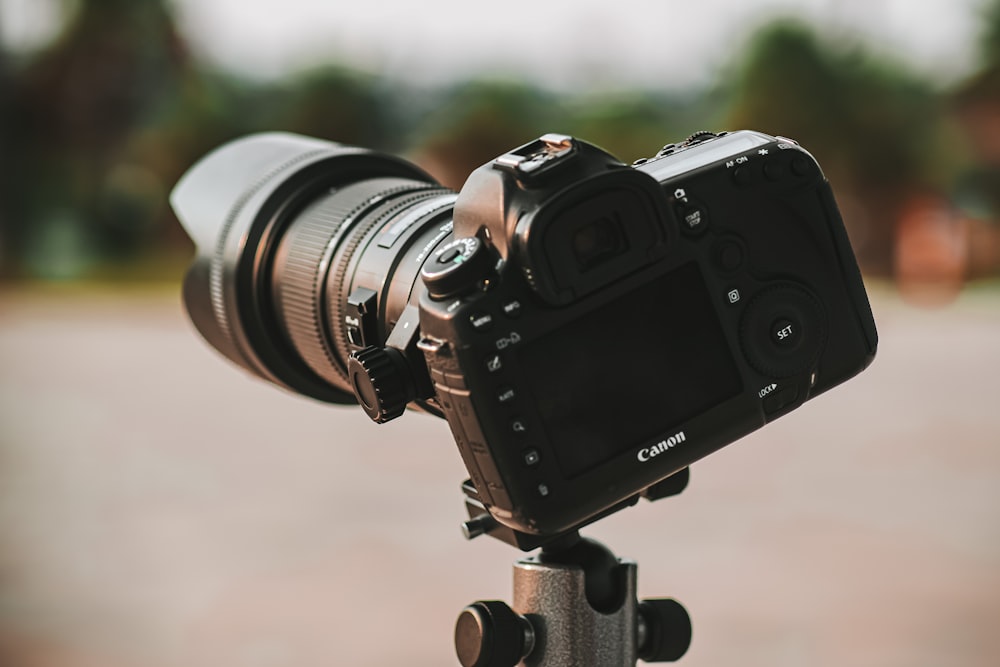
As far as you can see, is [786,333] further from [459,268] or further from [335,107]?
[335,107]

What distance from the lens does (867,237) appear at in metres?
5.31

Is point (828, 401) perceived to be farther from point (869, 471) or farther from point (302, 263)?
point (302, 263)

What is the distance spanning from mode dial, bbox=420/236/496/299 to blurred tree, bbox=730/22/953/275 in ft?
15.8

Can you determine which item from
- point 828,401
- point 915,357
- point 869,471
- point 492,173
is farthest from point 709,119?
point 492,173

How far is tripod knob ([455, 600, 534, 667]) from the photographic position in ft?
2.23

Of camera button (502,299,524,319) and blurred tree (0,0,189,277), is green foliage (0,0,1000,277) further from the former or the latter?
camera button (502,299,524,319)

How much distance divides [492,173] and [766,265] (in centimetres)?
16

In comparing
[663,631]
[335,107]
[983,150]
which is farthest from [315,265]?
[335,107]

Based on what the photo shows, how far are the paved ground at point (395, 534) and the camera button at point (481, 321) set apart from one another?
152 cm

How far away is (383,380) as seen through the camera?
65 centimetres

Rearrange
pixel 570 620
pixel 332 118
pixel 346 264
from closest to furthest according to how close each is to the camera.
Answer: pixel 570 620
pixel 346 264
pixel 332 118

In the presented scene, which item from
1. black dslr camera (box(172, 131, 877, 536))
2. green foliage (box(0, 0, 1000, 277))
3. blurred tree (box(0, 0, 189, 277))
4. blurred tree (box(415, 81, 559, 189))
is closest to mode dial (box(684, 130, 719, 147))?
black dslr camera (box(172, 131, 877, 536))

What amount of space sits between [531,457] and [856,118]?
5071 millimetres

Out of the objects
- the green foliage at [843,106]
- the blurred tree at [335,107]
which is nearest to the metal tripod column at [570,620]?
the green foliage at [843,106]
